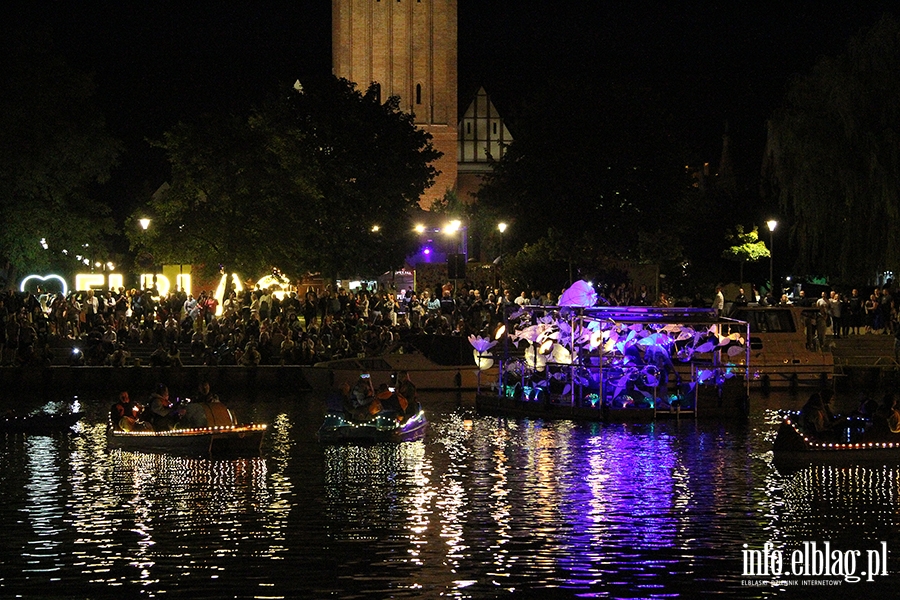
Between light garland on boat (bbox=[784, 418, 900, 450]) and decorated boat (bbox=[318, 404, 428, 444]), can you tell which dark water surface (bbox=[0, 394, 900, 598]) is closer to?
light garland on boat (bbox=[784, 418, 900, 450])

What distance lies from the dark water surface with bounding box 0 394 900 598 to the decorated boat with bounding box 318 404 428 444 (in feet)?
1.92

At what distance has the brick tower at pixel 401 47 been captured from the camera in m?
114

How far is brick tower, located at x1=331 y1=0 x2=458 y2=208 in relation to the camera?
114m

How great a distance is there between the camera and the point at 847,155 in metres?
51.2

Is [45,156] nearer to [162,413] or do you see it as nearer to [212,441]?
[162,413]

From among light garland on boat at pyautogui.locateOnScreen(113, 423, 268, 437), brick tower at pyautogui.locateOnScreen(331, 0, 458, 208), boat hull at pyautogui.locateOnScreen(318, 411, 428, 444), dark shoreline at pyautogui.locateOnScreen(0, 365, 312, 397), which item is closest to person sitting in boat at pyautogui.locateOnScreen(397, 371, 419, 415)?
boat hull at pyautogui.locateOnScreen(318, 411, 428, 444)

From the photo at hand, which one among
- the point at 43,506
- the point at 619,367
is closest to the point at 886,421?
the point at 619,367

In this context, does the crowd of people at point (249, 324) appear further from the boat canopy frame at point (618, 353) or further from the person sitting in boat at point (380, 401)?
the person sitting in boat at point (380, 401)

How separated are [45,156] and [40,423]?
125 ft

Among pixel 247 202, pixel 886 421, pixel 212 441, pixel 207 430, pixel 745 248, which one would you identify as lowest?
pixel 212 441

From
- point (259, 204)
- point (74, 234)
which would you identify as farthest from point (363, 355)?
point (74, 234)

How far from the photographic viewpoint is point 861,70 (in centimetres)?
5075

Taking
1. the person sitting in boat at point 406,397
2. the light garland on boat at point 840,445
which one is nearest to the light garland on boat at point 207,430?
the person sitting in boat at point 406,397

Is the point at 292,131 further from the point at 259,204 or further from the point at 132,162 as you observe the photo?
the point at 132,162
